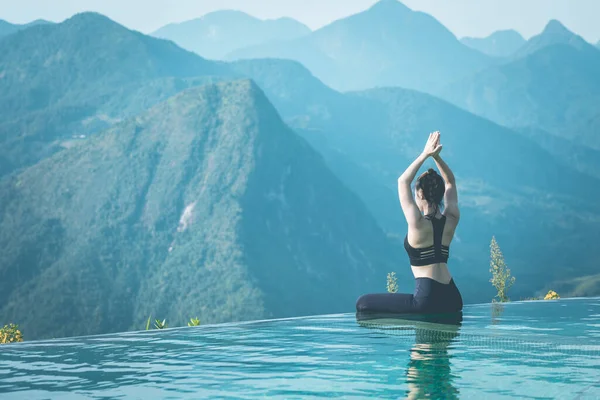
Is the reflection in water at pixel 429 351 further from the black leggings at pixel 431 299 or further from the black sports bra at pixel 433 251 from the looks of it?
the black sports bra at pixel 433 251

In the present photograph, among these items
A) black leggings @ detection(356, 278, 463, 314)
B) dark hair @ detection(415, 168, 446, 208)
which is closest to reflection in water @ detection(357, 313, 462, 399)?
black leggings @ detection(356, 278, 463, 314)

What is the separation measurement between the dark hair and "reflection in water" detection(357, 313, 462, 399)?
1.82m

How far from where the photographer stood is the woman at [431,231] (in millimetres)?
10398

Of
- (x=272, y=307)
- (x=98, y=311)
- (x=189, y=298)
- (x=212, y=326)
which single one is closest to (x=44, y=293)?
(x=98, y=311)

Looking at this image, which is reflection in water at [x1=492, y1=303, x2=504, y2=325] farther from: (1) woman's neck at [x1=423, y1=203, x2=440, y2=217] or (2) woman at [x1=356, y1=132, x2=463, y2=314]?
(1) woman's neck at [x1=423, y1=203, x2=440, y2=217]

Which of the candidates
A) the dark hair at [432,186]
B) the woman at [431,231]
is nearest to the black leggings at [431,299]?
the woman at [431,231]

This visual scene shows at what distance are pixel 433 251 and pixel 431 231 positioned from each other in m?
0.29

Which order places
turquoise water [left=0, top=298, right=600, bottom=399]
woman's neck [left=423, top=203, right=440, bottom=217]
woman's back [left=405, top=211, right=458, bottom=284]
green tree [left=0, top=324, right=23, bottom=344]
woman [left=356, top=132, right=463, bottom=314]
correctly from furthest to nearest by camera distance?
green tree [left=0, top=324, right=23, bottom=344]
woman's neck [left=423, top=203, right=440, bottom=217]
woman's back [left=405, top=211, right=458, bottom=284]
woman [left=356, top=132, right=463, bottom=314]
turquoise water [left=0, top=298, right=600, bottom=399]

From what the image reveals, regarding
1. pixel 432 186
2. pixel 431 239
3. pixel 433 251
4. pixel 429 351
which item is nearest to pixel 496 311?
pixel 433 251

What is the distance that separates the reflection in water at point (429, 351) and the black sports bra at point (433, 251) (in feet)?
3.36

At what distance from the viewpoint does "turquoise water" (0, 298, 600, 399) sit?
301 inches

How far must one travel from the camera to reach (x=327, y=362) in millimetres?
9398

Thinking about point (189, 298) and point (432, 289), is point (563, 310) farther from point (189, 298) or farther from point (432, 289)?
point (189, 298)

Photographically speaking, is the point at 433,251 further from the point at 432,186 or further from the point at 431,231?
the point at 432,186
